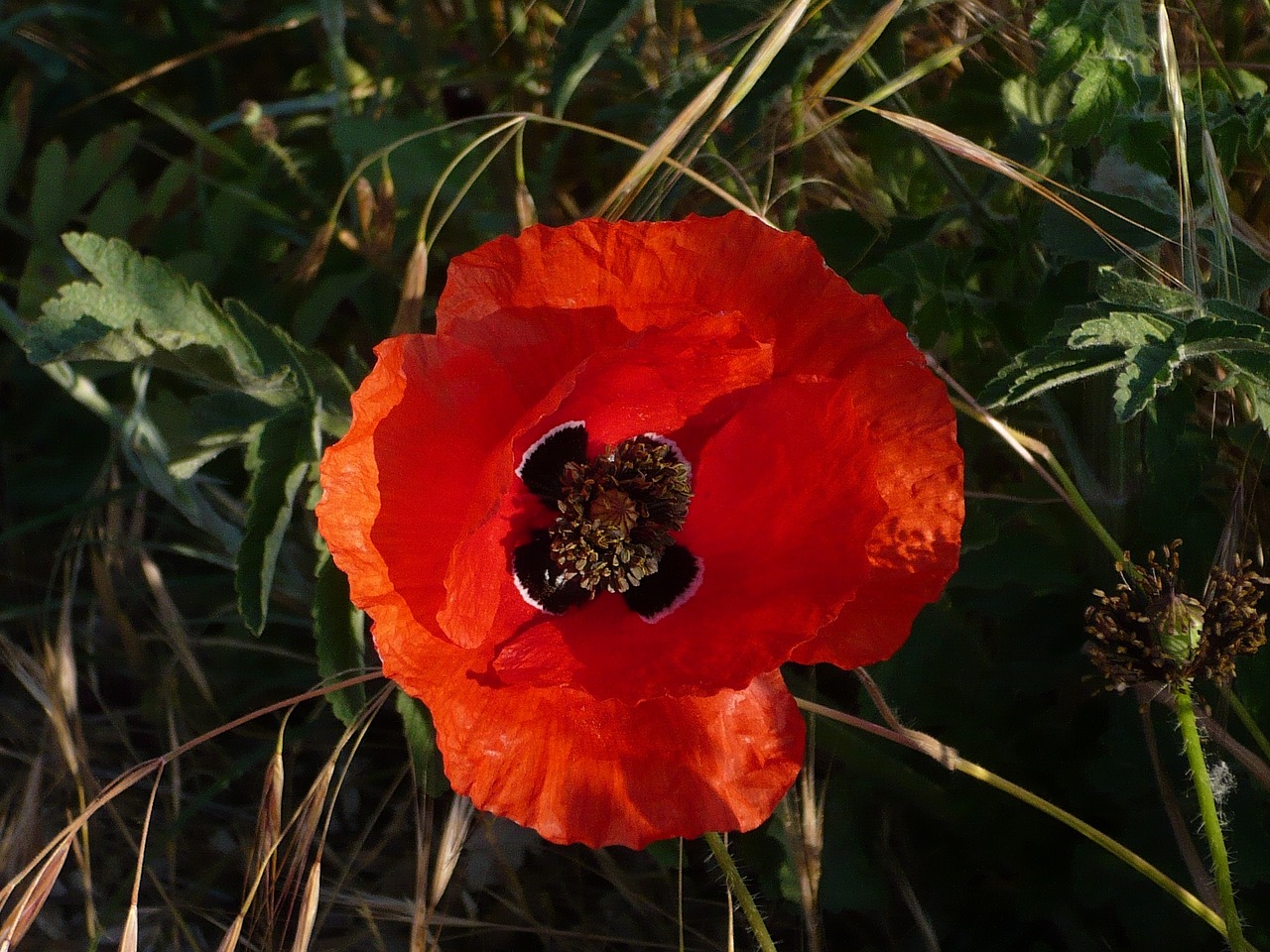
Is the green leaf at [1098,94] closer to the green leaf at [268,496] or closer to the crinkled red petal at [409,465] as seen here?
the crinkled red petal at [409,465]

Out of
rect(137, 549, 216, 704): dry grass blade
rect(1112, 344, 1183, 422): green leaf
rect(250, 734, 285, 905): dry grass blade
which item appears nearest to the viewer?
rect(1112, 344, 1183, 422): green leaf

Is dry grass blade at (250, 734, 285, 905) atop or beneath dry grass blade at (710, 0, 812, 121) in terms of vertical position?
beneath

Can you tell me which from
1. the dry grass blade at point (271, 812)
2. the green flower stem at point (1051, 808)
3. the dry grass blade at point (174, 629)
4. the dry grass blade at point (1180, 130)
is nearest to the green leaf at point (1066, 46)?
the dry grass blade at point (1180, 130)

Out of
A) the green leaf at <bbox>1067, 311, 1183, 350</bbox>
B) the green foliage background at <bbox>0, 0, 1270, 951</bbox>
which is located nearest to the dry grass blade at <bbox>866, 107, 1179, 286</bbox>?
the green foliage background at <bbox>0, 0, 1270, 951</bbox>

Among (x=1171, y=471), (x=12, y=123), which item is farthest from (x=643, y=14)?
(x=1171, y=471)

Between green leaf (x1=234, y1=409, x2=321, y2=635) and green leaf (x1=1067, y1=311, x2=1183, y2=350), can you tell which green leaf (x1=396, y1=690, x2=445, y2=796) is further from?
green leaf (x1=1067, y1=311, x2=1183, y2=350)

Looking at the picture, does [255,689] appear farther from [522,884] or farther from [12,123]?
[12,123]
